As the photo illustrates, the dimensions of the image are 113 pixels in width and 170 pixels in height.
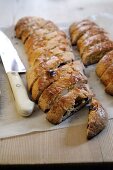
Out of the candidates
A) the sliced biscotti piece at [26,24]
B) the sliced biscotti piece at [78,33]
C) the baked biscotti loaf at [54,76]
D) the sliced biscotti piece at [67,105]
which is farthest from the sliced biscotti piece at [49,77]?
the sliced biscotti piece at [26,24]

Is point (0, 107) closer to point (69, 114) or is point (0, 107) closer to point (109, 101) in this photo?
point (69, 114)

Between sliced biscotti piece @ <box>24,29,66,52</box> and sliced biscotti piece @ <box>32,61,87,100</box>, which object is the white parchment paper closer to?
sliced biscotti piece @ <box>32,61,87,100</box>

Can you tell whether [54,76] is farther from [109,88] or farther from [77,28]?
[77,28]

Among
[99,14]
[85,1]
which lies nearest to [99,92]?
[99,14]

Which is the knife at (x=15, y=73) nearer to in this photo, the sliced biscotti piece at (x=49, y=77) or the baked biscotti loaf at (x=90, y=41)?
the sliced biscotti piece at (x=49, y=77)

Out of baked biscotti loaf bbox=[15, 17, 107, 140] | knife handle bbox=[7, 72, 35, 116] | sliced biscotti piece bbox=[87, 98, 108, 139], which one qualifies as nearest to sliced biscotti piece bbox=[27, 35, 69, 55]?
baked biscotti loaf bbox=[15, 17, 107, 140]

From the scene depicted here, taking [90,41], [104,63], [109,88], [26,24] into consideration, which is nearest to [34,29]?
[26,24]
